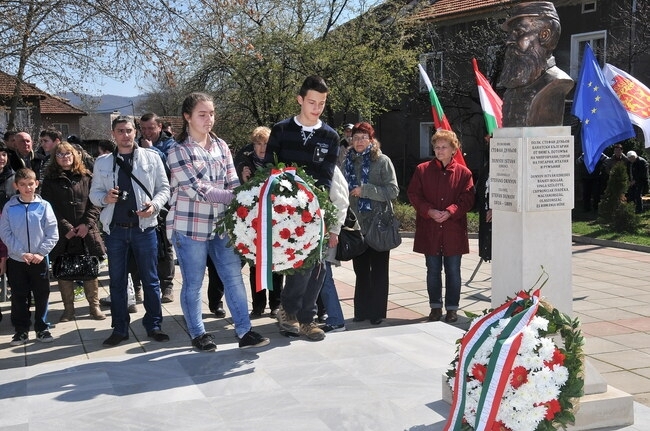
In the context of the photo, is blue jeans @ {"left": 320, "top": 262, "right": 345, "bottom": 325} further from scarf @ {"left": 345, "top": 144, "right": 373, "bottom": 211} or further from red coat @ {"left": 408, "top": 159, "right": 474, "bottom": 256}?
red coat @ {"left": 408, "top": 159, "right": 474, "bottom": 256}

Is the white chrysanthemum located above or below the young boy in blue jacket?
above

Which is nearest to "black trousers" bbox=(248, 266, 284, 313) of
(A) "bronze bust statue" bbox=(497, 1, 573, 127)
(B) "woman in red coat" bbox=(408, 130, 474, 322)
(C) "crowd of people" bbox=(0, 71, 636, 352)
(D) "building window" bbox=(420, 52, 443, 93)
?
(C) "crowd of people" bbox=(0, 71, 636, 352)

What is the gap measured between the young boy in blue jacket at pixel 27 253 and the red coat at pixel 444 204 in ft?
11.3

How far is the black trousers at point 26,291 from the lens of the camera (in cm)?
655

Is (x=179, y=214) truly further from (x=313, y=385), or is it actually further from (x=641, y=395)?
(x=641, y=395)

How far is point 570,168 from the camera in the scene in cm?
443

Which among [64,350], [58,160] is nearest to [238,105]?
[58,160]

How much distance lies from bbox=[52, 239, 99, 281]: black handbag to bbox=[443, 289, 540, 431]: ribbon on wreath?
4414mm

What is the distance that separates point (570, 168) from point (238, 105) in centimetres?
1989

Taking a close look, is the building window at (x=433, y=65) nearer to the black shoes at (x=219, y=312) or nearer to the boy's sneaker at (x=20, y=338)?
the black shoes at (x=219, y=312)

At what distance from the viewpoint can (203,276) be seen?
573 centimetres

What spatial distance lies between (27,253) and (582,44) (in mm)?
20385

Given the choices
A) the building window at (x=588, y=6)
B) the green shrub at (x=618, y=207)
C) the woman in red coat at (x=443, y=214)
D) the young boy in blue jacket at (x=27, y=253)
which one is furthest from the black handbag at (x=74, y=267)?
the building window at (x=588, y=6)

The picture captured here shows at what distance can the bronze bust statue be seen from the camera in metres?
4.44
